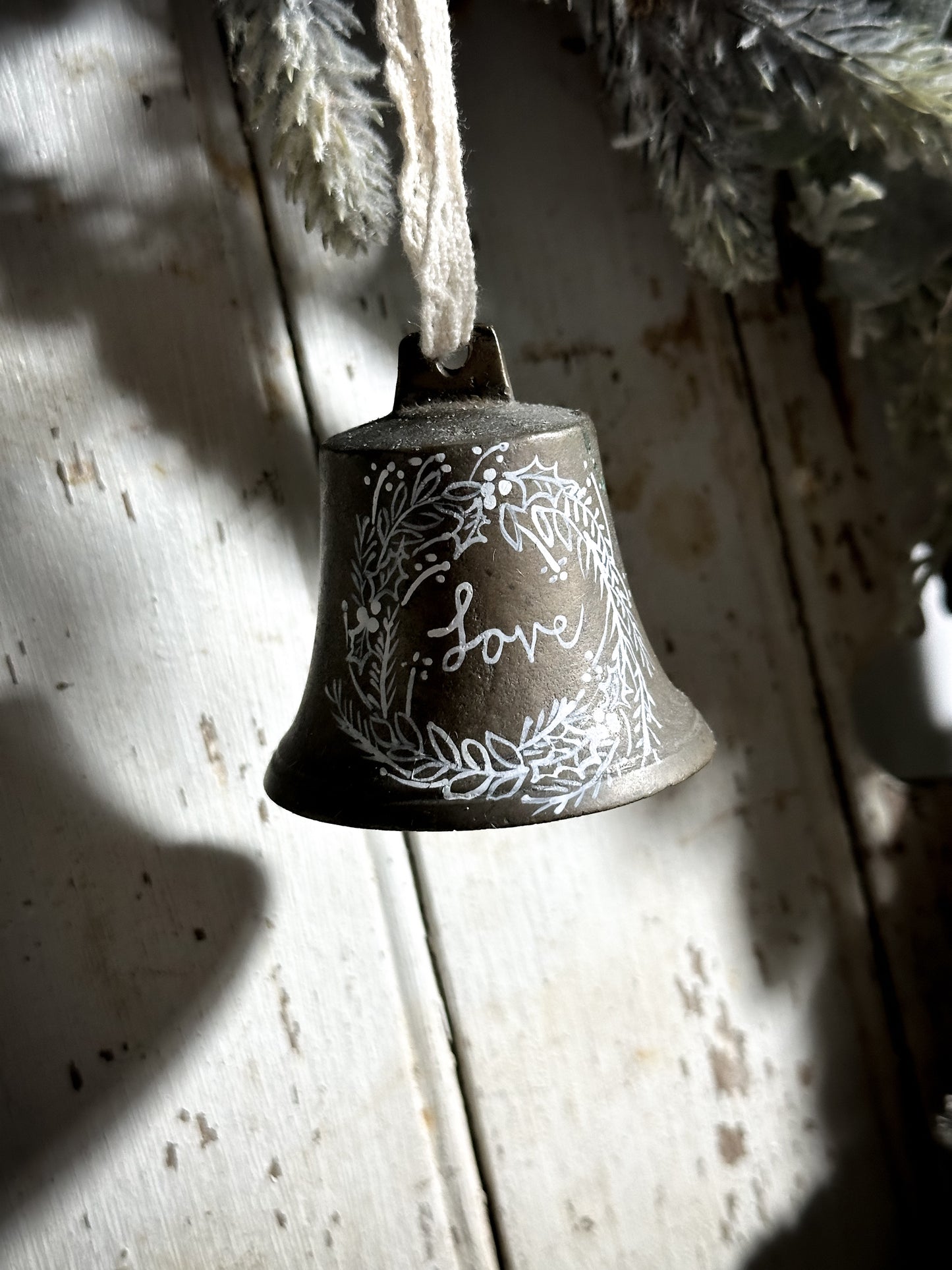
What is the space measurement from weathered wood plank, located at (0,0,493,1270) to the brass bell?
0.16 meters

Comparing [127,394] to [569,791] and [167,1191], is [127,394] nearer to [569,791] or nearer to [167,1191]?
[569,791]

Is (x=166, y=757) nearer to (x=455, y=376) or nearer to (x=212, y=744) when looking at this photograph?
(x=212, y=744)

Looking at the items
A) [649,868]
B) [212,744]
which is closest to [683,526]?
[649,868]

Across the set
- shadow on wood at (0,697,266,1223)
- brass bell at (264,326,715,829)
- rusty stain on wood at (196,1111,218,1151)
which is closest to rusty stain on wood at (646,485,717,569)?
brass bell at (264,326,715,829)

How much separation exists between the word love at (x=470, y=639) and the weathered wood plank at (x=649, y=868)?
0.77 ft

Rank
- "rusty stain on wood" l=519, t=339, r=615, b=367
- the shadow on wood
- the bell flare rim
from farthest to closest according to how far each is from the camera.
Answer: "rusty stain on wood" l=519, t=339, r=615, b=367, the shadow on wood, the bell flare rim

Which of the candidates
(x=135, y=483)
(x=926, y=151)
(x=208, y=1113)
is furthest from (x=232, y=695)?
(x=926, y=151)

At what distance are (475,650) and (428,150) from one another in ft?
0.79

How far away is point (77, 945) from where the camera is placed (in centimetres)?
61

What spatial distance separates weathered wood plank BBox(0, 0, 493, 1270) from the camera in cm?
61

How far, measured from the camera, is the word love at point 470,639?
1.55ft

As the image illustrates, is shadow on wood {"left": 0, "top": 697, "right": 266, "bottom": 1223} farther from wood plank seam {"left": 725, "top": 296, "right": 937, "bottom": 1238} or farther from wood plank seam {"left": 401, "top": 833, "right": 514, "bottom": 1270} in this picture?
wood plank seam {"left": 725, "top": 296, "right": 937, "bottom": 1238}

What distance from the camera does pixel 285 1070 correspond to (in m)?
0.65

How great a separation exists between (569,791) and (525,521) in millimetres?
123
